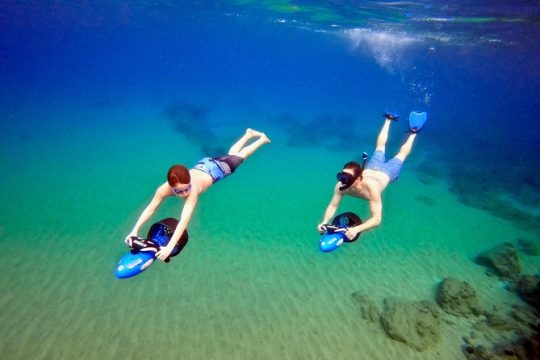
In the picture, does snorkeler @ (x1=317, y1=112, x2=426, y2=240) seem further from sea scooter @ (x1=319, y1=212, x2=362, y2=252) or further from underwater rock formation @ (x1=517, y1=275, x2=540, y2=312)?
underwater rock formation @ (x1=517, y1=275, x2=540, y2=312)

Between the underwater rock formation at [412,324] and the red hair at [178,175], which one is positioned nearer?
the red hair at [178,175]

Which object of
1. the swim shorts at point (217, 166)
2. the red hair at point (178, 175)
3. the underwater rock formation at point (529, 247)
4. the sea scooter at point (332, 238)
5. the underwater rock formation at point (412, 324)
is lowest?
the underwater rock formation at point (529, 247)

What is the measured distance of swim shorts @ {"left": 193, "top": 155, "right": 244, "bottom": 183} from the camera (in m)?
6.65

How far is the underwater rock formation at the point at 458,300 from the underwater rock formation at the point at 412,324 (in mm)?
723

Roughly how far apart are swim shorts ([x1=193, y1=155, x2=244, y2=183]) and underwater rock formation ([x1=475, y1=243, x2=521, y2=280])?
1018cm

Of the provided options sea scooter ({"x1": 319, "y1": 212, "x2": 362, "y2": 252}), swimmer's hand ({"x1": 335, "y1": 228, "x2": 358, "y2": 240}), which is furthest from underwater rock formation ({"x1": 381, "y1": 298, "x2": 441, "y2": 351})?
swimmer's hand ({"x1": 335, "y1": 228, "x2": 358, "y2": 240})

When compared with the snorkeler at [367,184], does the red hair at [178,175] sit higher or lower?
higher

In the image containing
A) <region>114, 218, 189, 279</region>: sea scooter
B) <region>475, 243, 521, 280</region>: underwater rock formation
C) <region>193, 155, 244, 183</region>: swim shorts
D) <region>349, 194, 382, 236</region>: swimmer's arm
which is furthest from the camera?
<region>475, 243, 521, 280</region>: underwater rock formation

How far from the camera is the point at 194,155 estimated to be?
2241 cm

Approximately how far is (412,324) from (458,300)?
2117mm

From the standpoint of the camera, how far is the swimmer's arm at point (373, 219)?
5.47 meters

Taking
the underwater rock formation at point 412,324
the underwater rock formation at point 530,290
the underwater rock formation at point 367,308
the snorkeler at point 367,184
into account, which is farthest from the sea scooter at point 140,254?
the underwater rock formation at point 530,290

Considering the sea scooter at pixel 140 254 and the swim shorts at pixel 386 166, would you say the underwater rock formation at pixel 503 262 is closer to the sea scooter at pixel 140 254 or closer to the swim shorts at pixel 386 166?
the swim shorts at pixel 386 166

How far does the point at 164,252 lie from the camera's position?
15.4ft
